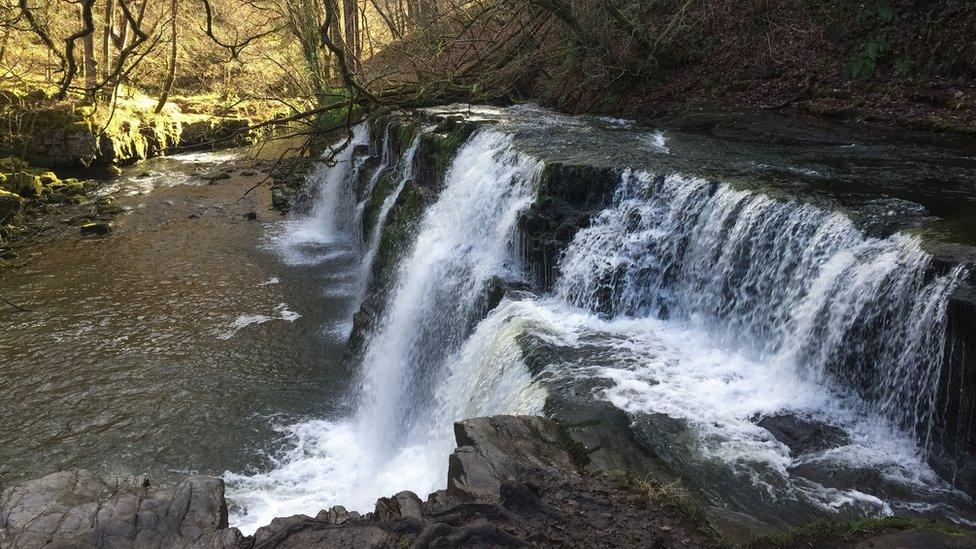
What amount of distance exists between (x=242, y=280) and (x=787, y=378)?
33.9 feet

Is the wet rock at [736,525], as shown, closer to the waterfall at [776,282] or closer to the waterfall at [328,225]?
the waterfall at [776,282]

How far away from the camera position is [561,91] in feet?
50.6

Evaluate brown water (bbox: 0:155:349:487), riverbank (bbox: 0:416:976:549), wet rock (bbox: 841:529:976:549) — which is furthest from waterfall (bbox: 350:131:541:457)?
wet rock (bbox: 841:529:976:549)

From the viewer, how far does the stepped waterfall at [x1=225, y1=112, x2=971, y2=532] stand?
5.21 m

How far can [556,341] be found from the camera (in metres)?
7.07

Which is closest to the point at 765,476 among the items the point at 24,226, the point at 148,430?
the point at 148,430

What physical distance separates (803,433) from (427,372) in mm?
4795

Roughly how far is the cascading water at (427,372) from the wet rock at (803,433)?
195 cm

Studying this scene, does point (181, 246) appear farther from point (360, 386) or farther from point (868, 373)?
point (868, 373)

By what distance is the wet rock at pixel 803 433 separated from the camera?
5.32m

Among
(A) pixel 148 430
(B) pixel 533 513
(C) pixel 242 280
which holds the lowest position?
(A) pixel 148 430

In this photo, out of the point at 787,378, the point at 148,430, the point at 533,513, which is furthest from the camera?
the point at 148,430

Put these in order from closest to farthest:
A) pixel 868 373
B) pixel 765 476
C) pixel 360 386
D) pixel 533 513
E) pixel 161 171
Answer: pixel 533 513
pixel 765 476
pixel 868 373
pixel 360 386
pixel 161 171

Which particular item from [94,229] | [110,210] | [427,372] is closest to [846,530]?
[427,372]
